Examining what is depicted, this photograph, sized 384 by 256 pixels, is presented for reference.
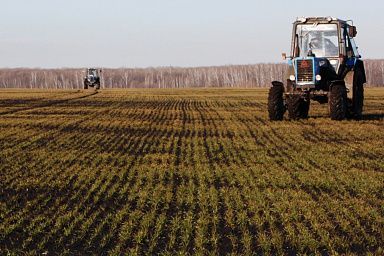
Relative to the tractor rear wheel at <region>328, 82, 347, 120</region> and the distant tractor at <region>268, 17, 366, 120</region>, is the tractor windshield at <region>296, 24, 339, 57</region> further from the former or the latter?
the tractor rear wheel at <region>328, 82, 347, 120</region>

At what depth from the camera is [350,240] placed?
5.73 m

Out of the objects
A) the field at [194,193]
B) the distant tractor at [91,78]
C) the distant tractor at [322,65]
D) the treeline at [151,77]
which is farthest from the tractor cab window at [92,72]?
the treeline at [151,77]

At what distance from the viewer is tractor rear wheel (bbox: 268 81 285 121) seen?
16.8 m

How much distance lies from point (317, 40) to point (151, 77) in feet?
382

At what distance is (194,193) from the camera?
26.0 feet

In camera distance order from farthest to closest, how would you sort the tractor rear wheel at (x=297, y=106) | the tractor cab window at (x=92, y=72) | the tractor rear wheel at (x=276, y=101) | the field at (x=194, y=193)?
the tractor cab window at (x=92, y=72)
the tractor rear wheel at (x=297, y=106)
the tractor rear wheel at (x=276, y=101)
the field at (x=194, y=193)

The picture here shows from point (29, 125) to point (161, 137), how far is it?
565 cm

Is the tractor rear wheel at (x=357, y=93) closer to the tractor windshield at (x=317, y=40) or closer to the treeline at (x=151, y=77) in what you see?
the tractor windshield at (x=317, y=40)

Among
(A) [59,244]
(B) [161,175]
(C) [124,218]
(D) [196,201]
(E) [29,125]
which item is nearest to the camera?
(A) [59,244]

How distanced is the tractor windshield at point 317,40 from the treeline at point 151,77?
10545 cm

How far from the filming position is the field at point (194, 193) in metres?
5.73

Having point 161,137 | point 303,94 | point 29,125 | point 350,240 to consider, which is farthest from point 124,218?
point 29,125

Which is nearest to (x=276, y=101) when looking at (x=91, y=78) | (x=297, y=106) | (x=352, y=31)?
(x=297, y=106)

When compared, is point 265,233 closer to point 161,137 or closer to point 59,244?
point 59,244
